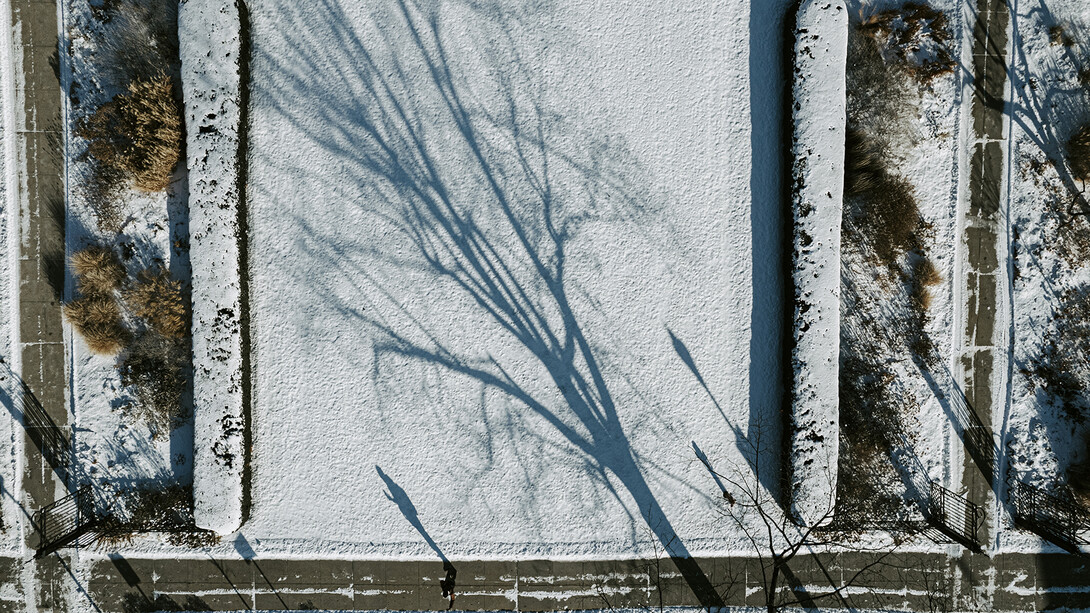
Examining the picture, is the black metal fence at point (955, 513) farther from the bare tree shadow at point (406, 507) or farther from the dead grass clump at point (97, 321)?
the dead grass clump at point (97, 321)

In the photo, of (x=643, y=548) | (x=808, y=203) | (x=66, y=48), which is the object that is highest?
(x=66, y=48)

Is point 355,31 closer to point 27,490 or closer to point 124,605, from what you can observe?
point 27,490

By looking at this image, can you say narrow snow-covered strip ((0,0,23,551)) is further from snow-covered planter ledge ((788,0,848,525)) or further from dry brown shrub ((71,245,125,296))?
snow-covered planter ledge ((788,0,848,525))

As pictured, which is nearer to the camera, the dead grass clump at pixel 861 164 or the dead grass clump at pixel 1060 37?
the dead grass clump at pixel 861 164

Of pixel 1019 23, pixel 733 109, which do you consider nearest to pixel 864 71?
pixel 733 109

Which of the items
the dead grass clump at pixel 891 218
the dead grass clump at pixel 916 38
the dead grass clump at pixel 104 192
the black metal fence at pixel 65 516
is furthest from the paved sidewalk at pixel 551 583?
the dead grass clump at pixel 916 38
